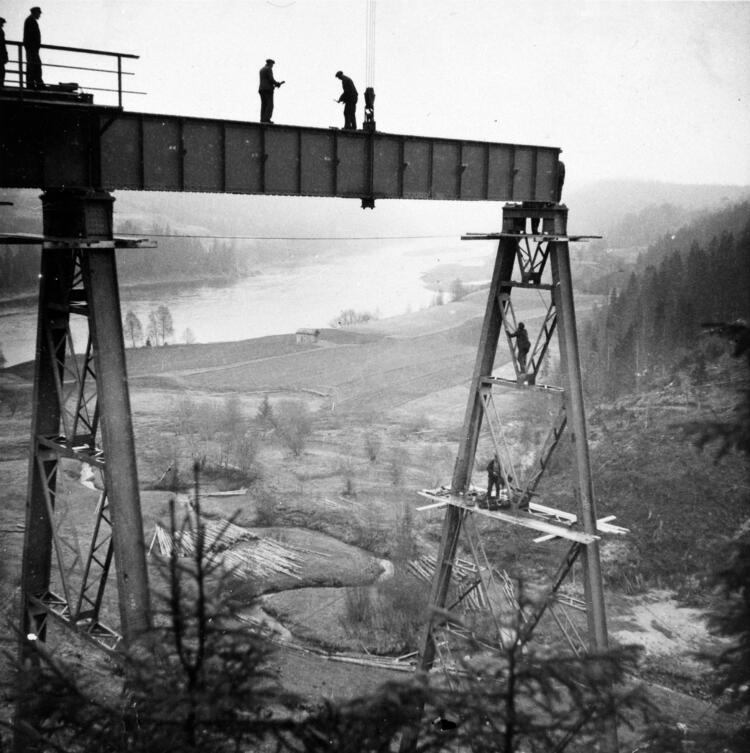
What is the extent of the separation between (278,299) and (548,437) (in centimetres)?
3848

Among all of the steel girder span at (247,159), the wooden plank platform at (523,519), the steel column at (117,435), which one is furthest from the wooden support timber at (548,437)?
the steel column at (117,435)

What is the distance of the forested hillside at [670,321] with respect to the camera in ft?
99.0

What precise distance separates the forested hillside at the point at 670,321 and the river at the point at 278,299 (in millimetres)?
17841

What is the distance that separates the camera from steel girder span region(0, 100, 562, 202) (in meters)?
7.18

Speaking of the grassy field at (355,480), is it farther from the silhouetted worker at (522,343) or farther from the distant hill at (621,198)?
the distant hill at (621,198)

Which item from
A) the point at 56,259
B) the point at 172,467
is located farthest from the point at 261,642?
the point at 172,467

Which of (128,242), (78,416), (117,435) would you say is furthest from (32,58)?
(117,435)

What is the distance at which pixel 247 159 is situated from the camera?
28.7ft

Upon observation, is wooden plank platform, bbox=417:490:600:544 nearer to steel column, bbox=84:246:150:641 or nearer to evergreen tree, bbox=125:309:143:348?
steel column, bbox=84:246:150:641

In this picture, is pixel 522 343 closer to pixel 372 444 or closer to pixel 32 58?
pixel 32 58

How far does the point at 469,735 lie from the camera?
414 centimetres

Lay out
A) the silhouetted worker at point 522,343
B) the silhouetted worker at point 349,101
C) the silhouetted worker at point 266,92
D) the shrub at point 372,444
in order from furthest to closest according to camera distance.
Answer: the shrub at point 372,444, the silhouetted worker at point 522,343, the silhouetted worker at point 349,101, the silhouetted worker at point 266,92

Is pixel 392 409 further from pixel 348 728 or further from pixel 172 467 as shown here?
pixel 348 728

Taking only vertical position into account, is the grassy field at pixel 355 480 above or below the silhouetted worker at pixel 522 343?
below
